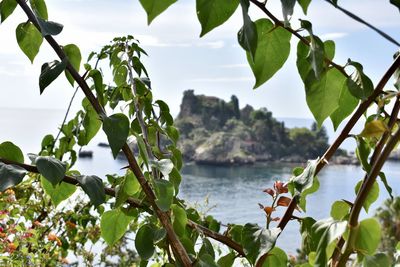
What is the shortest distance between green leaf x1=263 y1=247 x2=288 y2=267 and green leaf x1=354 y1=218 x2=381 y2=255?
0.12 metres

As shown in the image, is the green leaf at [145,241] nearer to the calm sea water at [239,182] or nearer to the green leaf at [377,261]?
the green leaf at [377,261]

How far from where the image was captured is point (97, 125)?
448 millimetres

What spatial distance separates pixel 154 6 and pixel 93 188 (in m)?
0.13

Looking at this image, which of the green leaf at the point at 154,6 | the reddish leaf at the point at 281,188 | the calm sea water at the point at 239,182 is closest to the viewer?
the green leaf at the point at 154,6

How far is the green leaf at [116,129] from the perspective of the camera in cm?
A: 29

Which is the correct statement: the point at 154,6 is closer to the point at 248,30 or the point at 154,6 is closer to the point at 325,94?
the point at 248,30

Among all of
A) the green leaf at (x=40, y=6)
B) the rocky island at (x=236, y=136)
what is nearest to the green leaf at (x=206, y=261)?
the green leaf at (x=40, y=6)

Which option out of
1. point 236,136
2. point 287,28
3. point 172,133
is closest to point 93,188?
point 287,28

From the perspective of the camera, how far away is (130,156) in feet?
1.03

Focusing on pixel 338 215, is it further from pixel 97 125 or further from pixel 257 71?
pixel 97 125

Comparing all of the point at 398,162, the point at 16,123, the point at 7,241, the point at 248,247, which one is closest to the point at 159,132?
the point at 248,247

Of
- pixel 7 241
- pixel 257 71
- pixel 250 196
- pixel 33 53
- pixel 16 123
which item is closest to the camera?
pixel 257 71

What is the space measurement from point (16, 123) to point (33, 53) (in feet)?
74.6

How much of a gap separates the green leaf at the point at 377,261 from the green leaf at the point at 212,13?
11 centimetres
